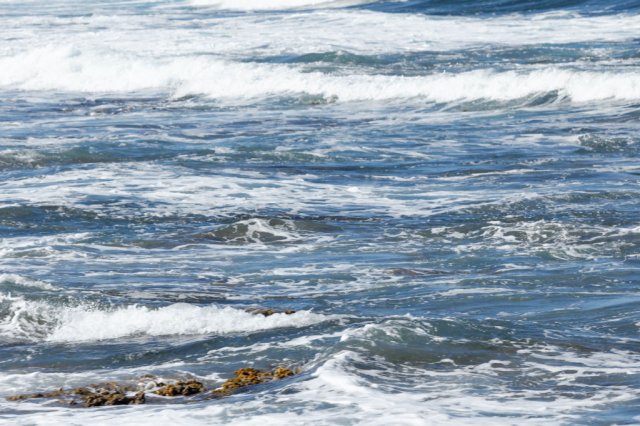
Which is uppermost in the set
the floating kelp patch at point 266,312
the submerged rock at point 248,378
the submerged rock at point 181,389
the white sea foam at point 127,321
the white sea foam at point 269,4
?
A: the white sea foam at point 269,4

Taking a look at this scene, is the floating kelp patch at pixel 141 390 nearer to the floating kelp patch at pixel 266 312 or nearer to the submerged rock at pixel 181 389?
the submerged rock at pixel 181 389

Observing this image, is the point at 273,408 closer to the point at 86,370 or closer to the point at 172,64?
the point at 86,370

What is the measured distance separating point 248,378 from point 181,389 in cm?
38

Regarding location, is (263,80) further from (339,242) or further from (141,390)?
(141,390)

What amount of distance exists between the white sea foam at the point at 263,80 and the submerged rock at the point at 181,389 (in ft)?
50.4

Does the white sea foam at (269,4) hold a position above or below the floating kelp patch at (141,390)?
above

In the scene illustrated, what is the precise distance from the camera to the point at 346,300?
878 centimetres

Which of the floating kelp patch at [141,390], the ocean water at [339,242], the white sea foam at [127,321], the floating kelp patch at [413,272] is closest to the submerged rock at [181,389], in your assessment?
the floating kelp patch at [141,390]

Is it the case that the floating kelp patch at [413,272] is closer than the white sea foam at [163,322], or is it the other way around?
the white sea foam at [163,322]

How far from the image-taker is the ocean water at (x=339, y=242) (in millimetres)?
6605

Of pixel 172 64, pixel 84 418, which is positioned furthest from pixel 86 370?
pixel 172 64

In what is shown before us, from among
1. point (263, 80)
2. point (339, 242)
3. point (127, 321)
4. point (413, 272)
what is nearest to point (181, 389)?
point (127, 321)

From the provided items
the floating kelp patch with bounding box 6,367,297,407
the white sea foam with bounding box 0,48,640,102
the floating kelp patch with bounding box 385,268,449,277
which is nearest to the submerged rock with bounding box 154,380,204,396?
the floating kelp patch with bounding box 6,367,297,407

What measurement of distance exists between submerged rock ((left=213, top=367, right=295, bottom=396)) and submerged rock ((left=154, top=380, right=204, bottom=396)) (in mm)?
111
